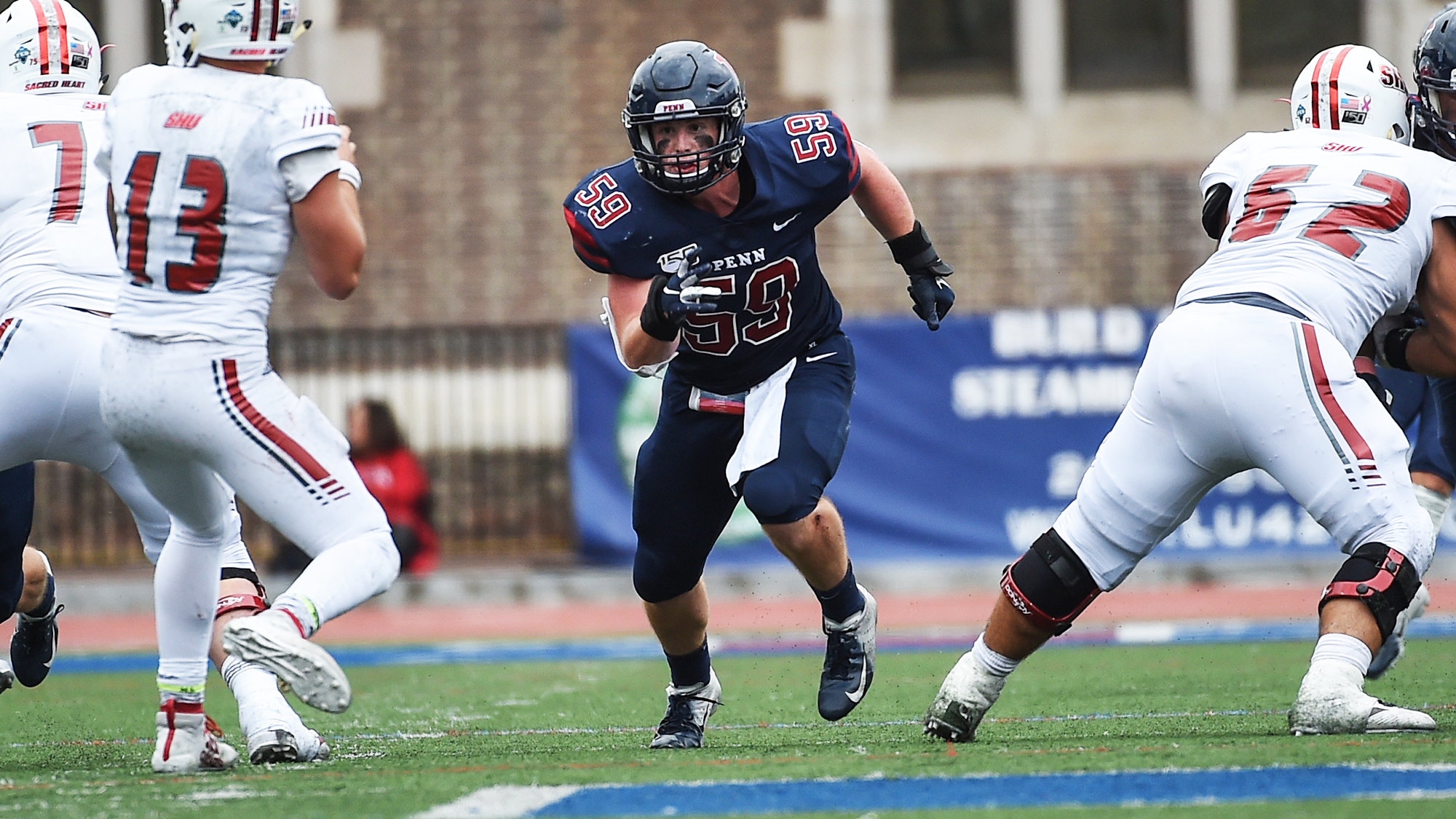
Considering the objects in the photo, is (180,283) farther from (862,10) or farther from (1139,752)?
(862,10)

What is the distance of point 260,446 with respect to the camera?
4152 millimetres

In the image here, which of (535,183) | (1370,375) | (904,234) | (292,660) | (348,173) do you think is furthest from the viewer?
(535,183)

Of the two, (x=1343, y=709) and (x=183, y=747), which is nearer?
(x=1343, y=709)

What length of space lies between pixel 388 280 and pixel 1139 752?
394 inches

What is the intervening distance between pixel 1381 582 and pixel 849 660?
1405mm

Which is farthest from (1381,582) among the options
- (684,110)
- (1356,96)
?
(684,110)

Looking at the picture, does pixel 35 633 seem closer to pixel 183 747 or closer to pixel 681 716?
pixel 183 747

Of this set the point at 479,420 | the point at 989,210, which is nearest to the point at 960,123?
the point at 989,210

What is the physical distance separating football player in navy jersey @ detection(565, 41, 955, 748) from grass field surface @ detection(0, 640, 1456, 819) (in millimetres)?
408

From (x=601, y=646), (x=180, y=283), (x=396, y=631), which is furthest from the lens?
(x=396, y=631)

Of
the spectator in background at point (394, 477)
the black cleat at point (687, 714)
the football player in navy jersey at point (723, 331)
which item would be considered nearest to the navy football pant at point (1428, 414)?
the football player in navy jersey at point (723, 331)

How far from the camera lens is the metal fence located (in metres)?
13.1

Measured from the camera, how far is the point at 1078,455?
38.7 feet

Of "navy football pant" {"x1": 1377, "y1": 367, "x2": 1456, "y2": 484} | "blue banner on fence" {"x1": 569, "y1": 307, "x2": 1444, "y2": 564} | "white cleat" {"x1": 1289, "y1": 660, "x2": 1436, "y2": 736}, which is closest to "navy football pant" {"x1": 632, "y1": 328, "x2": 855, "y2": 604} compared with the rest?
"white cleat" {"x1": 1289, "y1": 660, "x2": 1436, "y2": 736}
